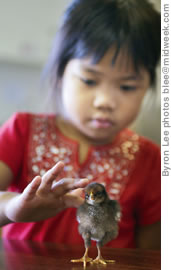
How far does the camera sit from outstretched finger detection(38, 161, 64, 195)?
440 mm

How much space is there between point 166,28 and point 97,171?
493 millimetres

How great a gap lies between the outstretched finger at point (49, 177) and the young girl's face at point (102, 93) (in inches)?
10.2

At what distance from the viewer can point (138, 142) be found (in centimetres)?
92

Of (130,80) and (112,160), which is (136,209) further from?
(130,80)

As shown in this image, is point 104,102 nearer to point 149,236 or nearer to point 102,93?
point 102,93

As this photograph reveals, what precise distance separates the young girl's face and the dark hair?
0.02 meters

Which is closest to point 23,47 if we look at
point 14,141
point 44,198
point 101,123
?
point 14,141

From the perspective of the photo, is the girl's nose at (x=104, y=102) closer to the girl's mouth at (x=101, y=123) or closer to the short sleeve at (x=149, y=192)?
the girl's mouth at (x=101, y=123)

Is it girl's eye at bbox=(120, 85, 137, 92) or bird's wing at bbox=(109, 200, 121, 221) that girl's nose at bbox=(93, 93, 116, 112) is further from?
bird's wing at bbox=(109, 200, 121, 221)

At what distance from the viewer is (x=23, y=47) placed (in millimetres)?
2080

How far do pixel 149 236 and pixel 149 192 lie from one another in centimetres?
11

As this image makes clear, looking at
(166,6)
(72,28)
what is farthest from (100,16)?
(166,6)

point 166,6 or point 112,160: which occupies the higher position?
point 166,6

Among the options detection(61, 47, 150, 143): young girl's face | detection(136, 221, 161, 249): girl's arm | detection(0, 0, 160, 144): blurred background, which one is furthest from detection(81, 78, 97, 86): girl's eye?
detection(0, 0, 160, 144): blurred background
